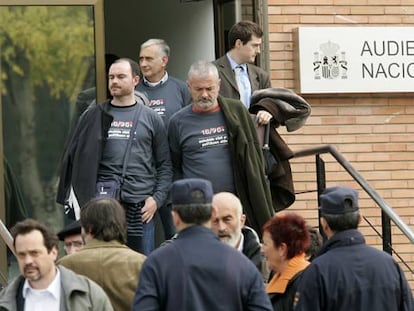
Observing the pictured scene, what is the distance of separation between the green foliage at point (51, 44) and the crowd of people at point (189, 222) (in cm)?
87

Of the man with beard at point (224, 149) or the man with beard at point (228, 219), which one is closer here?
the man with beard at point (228, 219)

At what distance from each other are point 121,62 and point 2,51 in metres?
1.78

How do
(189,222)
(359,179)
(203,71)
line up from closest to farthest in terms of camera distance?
(189,222) → (203,71) → (359,179)

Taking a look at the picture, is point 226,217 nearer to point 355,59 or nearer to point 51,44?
point 51,44

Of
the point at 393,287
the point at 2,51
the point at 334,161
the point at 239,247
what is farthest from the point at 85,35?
the point at 393,287

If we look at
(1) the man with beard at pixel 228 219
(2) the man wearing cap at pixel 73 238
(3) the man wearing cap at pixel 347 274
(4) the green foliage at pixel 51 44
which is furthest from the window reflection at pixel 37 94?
(3) the man wearing cap at pixel 347 274

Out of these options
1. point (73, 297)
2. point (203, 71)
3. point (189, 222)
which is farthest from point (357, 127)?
point (73, 297)

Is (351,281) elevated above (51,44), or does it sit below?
below

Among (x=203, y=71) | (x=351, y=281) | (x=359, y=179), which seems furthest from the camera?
(x=359, y=179)

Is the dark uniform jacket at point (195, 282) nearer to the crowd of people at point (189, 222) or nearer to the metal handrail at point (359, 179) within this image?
the crowd of people at point (189, 222)

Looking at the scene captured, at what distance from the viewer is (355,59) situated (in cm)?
1217

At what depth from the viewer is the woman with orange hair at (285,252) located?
25.2ft

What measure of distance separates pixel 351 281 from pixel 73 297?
148cm

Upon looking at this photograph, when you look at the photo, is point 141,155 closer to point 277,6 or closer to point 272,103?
point 272,103
